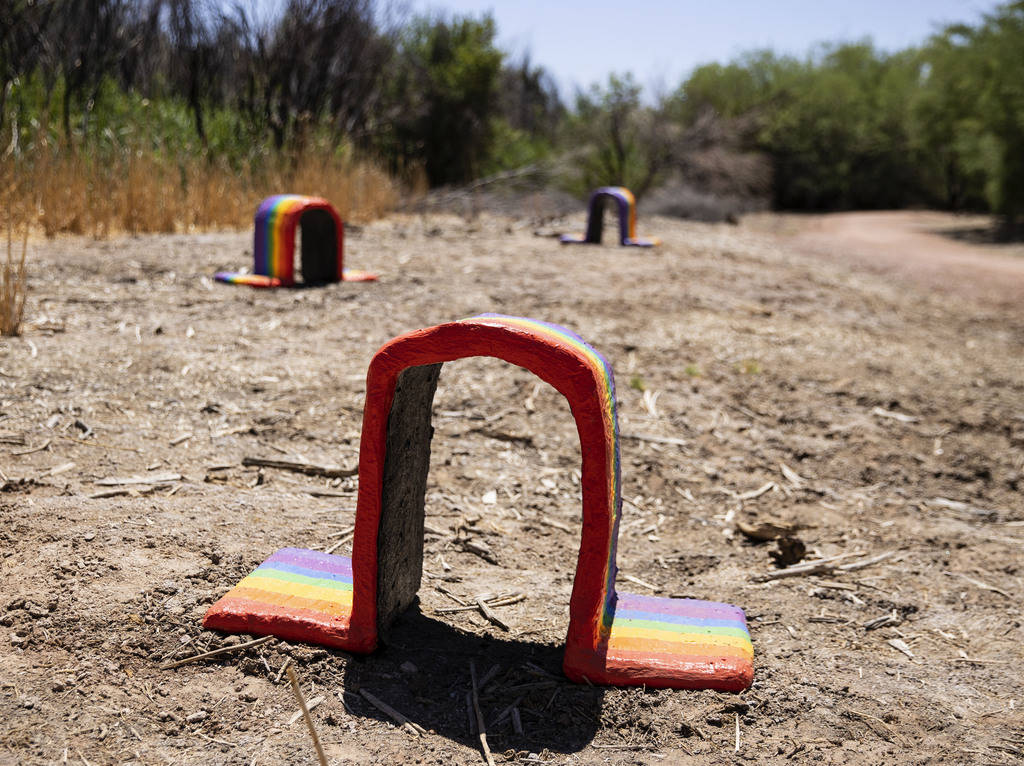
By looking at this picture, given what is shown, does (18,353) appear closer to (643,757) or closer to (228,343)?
(228,343)

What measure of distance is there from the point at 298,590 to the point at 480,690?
613 millimetres

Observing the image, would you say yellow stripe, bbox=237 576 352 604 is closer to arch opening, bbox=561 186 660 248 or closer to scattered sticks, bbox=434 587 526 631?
scattered sticks, bbox=434 587 526 631

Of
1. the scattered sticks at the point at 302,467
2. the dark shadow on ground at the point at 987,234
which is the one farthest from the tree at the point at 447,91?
the scattered sticks at the point at 302,467

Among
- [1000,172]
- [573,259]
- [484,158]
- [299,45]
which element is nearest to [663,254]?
[573,259]

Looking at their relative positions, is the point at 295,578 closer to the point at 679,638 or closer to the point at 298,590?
the point at 298,590

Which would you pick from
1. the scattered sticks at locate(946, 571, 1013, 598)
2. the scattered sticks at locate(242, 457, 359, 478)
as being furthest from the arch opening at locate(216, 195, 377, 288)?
the scattered sticks at locate(946, 571, 1013, 598)

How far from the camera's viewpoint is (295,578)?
254cm

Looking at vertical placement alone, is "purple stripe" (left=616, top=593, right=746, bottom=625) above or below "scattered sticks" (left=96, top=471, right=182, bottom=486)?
below

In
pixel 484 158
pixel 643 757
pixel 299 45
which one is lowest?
pixel 643 757

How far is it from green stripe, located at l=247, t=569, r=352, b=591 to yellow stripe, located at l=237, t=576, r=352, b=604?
1 centimetres

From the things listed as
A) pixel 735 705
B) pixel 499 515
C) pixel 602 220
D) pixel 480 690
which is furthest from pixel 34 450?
pixel 602 220

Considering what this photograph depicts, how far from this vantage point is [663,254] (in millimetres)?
9359

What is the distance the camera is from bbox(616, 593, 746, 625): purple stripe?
2557 millimetres

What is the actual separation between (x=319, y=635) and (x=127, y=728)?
0.52m
